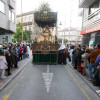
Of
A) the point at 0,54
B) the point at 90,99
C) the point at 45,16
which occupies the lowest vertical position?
the point at 90,99

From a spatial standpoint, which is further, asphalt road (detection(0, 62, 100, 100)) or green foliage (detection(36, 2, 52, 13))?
green foliage (detection(36, 2, 52, 13))

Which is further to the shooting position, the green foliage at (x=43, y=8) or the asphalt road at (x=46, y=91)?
the green foliage at (x=43, y=8)

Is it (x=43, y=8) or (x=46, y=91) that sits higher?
(x=43, y=8)

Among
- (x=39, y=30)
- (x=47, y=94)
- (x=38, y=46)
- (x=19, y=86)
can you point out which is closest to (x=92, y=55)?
(x=47, y=94)

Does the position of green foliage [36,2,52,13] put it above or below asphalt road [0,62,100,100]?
above

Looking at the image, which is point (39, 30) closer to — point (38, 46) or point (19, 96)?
point (38, 46)

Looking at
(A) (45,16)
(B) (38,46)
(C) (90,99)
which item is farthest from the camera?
(A) (45,16)

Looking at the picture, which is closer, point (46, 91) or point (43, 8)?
point (46, 91)

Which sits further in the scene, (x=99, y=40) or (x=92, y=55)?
(x=99, y=40)

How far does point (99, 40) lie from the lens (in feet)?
45.7

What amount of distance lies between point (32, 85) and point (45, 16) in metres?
8.68

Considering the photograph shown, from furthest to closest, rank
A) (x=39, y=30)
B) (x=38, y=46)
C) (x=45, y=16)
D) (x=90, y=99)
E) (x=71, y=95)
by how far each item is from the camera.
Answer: (x=39, y=30), (x=45, y=16), (x=38, y=46), (x=71, y=95), (x=90, y=99)

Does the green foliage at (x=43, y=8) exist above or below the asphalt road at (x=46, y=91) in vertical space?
above

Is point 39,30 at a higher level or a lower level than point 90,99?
higher
